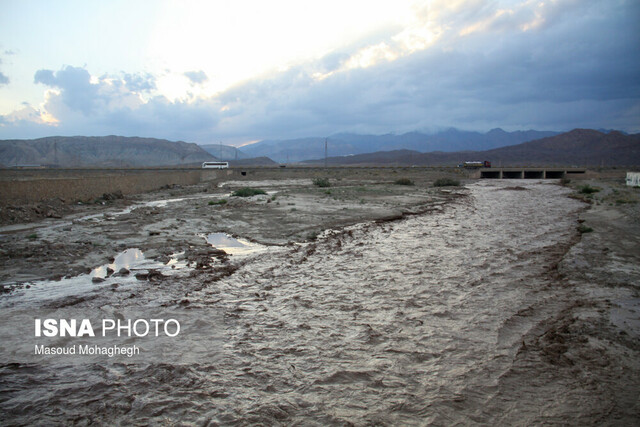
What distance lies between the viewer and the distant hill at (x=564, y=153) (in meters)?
150

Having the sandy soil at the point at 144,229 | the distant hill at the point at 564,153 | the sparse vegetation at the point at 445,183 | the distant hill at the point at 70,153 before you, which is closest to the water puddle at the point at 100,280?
the sandy soil at the point at 144,229

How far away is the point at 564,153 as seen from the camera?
174m

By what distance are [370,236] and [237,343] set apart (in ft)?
29.0

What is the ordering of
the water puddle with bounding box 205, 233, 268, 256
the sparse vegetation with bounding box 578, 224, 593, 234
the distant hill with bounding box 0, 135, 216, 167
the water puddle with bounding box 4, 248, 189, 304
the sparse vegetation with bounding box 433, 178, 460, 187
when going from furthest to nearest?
the distant hill with bounding box 0, 135, 216, 167 < the sparse vegetation with bounding box 433, 178, 460, 187 < the sparse vegetation with bounding box 578, 224, 593, 234 < the water puddle with bounding box 205, 233, 268, 256 < the water puddle with bounding box 4, 248, 189, 304

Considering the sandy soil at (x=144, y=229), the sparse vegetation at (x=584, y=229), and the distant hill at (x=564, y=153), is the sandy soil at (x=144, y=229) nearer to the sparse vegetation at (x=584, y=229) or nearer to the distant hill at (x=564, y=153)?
the sparse vegetation at (x=584, y=229)

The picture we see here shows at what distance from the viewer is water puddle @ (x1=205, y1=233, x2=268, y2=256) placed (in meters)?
11.4

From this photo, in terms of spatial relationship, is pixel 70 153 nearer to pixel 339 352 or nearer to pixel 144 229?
pixel 144 229

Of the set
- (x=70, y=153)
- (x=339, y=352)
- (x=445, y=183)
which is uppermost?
(x=70, y=153)

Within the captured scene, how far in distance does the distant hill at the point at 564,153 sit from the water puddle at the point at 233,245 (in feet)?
476

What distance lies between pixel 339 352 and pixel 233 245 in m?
7.62

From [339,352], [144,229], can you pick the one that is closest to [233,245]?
[144,229]

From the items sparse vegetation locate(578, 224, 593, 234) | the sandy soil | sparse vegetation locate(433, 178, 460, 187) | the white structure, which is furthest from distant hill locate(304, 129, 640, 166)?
sparse vegetation locate(578, 224, 593, 234)

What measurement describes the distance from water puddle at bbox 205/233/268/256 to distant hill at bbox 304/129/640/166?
5715 inches

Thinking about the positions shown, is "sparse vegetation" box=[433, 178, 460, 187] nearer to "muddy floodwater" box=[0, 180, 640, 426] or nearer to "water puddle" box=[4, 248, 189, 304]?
"muddy floodwater" box=[0, 180, 640, 426]
